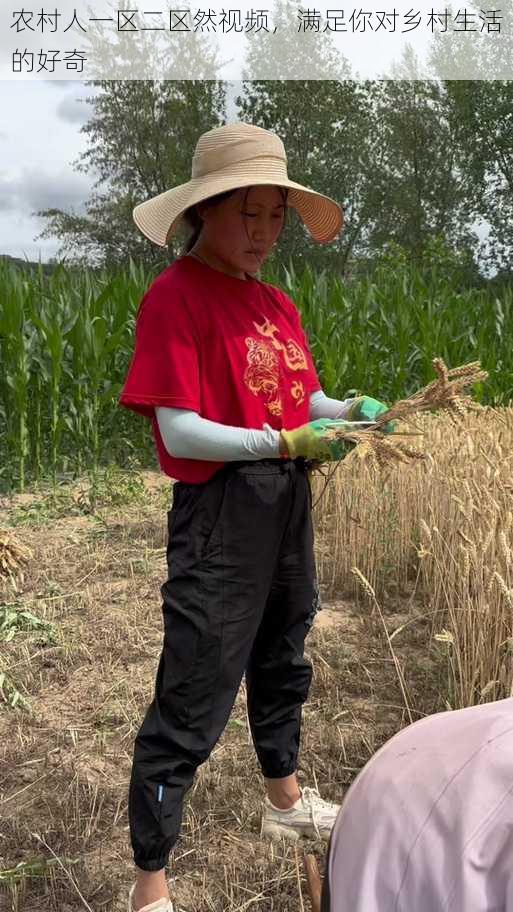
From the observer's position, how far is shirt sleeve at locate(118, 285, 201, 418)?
1.42 meters

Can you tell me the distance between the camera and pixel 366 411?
161cm

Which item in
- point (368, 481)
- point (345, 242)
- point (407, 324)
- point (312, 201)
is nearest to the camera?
point (312, 201)

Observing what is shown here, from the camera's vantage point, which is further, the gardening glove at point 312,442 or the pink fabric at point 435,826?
the gardening glove at point 312,442

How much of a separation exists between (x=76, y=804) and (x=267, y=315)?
4.11 feet

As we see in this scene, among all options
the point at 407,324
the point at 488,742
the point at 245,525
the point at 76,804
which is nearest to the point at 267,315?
the point at 245,525

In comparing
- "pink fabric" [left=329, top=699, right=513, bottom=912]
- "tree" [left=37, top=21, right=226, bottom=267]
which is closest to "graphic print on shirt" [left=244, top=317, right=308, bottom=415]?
"pink fabric" [left=329, top=699, right=513, bottom=912]

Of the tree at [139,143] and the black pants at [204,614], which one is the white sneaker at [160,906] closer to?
the black pants at [204,614]

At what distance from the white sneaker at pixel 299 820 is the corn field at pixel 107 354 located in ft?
10.9

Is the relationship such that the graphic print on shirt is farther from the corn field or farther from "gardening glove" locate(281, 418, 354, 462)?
the corn field

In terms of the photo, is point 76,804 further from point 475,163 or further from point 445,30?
point 445,30

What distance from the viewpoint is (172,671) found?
150cm

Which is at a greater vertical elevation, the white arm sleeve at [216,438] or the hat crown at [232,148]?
the hat crown at [232,148]

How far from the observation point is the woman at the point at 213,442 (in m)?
1.43

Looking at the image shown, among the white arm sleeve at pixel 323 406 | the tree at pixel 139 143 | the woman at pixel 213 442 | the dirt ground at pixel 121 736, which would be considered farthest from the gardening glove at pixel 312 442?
the tree at pixel 139 143
